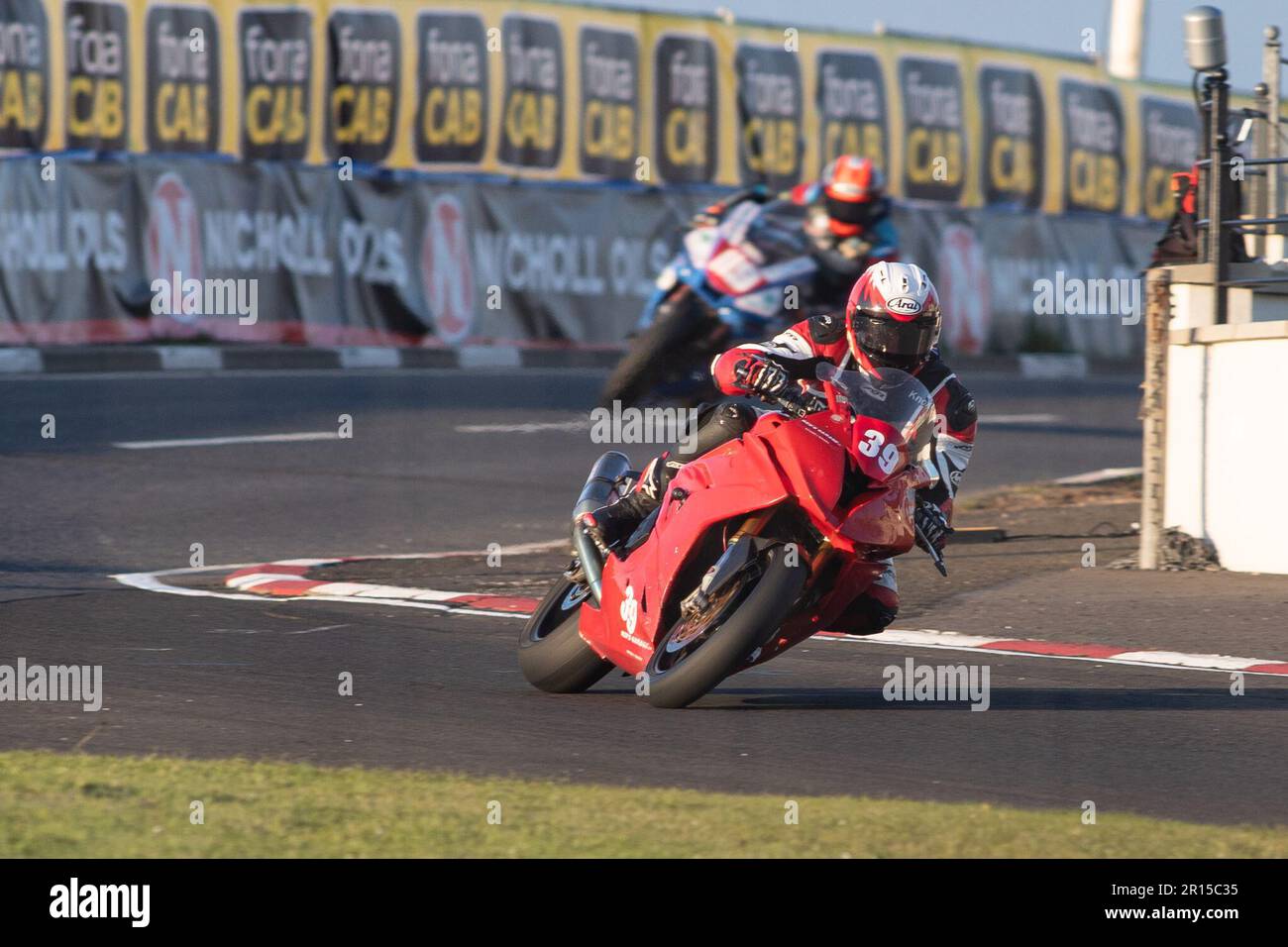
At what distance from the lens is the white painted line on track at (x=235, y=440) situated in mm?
15203

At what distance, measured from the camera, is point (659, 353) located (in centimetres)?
1235

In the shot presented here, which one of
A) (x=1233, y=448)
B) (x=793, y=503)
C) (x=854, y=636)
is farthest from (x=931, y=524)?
(x=1233, y=448)

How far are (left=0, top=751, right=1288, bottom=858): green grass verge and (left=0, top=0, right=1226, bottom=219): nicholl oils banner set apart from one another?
15.2 meters

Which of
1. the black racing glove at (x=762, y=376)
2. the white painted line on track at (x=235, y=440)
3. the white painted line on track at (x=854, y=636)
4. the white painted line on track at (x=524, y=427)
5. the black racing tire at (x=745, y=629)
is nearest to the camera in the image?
the black racing tire at (x=745, y=629)

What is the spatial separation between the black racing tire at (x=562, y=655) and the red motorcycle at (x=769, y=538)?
19 centimetres

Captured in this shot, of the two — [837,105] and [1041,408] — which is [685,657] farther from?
[837,105]

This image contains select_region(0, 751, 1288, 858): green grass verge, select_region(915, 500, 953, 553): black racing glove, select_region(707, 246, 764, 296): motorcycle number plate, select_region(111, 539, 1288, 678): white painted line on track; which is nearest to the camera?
select_region(0, 751, 1288, 858): green grass verge

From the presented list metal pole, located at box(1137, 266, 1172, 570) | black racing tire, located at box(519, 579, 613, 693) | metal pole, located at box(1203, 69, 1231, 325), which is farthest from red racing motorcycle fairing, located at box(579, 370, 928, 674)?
metal pole, located at box(1203, 69, 1231, 325)

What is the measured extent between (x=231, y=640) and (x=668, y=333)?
175 inches

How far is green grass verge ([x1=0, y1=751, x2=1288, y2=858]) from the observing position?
515 cm

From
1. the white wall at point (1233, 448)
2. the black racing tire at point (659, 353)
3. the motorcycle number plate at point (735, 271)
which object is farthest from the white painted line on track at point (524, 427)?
the white wall at point (1233, 448)

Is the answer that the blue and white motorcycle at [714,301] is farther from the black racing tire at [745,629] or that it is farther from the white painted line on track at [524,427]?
the black racing tire at [745,629]

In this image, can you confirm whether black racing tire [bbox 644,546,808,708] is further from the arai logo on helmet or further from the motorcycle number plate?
the motorcycle number plate
